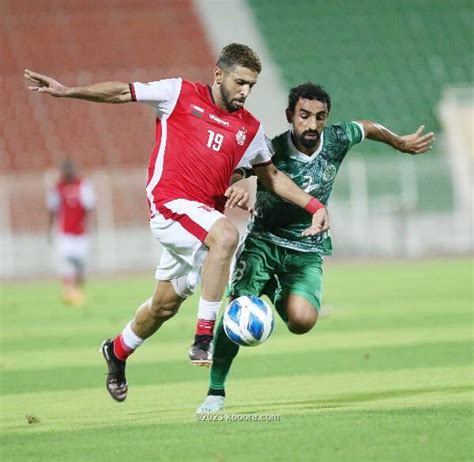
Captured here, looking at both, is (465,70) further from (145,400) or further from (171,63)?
(145,400)

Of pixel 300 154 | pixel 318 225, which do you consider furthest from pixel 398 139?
pixel 318 225

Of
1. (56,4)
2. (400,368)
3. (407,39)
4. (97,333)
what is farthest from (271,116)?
(400,368)

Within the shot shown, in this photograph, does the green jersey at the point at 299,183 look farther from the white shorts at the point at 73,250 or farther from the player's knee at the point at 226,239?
the white shorts at the point at 73,250

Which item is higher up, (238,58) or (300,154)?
(238,58)

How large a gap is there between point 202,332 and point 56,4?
102 ft

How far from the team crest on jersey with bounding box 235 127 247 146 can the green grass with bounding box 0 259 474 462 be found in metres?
1.83

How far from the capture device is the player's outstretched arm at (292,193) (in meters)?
8.41

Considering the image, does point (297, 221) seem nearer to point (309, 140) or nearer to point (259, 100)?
point (309, 140)

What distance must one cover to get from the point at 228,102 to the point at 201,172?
515 millimetres

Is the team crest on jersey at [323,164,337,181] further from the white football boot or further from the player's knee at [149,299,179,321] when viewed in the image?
the white football boot

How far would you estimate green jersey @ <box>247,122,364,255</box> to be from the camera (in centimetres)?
905

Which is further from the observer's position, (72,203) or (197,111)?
(72,203)

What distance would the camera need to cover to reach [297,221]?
918 centimetres

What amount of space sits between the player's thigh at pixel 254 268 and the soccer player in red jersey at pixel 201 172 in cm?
50
